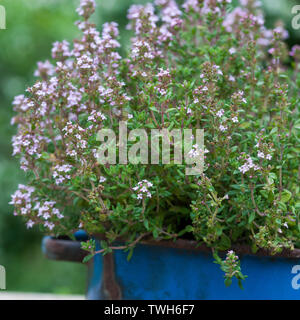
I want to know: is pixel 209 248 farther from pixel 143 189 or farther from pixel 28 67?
pixel 28 67

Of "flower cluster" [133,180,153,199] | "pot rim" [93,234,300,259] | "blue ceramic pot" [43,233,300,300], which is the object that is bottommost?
"blue ceramic pot" [43,233,300,300]

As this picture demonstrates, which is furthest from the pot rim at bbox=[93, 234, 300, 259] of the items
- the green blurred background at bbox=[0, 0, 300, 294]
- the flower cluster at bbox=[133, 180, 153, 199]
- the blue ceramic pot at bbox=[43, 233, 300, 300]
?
the green blurred background at bbox=[0, 0, 300, 294]

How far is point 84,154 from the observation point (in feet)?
3.46

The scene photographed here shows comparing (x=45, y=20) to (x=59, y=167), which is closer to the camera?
(x=59, y=167)

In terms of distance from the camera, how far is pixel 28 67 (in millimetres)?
4441

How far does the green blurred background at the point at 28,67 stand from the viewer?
156 inches

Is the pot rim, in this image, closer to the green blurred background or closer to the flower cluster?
the flower cluster

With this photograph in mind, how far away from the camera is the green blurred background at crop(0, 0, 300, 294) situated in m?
3.97

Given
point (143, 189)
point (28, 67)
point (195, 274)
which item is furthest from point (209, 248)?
point (28, 67)

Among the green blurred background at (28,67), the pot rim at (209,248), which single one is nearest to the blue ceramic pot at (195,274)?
the pot rim at (209,248)
